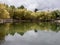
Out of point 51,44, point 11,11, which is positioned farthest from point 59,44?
point 11,11

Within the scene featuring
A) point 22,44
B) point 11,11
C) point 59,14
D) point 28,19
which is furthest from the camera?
point 59,14

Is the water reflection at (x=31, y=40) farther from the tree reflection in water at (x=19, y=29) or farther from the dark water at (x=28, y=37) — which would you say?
the tree reflection in water at (x=19, y=29)

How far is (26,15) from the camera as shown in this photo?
297 feet

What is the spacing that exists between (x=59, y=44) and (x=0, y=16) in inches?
1953

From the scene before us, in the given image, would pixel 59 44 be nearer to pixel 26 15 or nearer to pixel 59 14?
pixel 26 15

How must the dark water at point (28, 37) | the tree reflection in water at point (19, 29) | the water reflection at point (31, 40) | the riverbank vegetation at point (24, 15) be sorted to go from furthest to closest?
the riverbank vegetation at point (24, 15) < the tree reflection in water at point (19, 29) < the dark water at point (28, 37) < the water reflection at point (31, 40)

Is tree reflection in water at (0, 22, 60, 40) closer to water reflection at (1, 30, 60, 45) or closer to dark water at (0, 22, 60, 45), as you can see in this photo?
dark water at (0, 22, 60, 45)

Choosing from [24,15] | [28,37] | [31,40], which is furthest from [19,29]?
[24,15]

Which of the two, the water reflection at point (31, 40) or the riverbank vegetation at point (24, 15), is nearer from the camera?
the water reflection at point (31, 40)

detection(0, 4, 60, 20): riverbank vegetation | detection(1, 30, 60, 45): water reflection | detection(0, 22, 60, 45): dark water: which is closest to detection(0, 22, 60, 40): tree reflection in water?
detection(0, 22, 60, 45): dark water

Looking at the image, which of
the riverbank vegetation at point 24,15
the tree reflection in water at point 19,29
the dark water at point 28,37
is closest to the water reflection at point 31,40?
the dark water at point 28,37

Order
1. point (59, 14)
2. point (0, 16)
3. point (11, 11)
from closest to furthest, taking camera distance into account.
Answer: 1. point (0, 16)
2. point (11, 11)
3. point (59, 14)

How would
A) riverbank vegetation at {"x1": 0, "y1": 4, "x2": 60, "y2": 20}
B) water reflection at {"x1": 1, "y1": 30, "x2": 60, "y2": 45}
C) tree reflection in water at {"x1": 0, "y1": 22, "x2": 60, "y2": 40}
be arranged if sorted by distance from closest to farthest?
water reflection at {"x1": 1, "y1": 30, "x2": 60, "y2": 45} < tree reflection in water at {"x1": 0, "y1": 22, "x2": 60, "y2": 40} < riverbank vegetation at {"x1": 0, "y1": 4, "x2": 60, "y2": 20}

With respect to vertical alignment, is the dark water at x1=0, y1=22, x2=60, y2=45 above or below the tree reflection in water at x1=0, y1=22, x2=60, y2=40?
above
